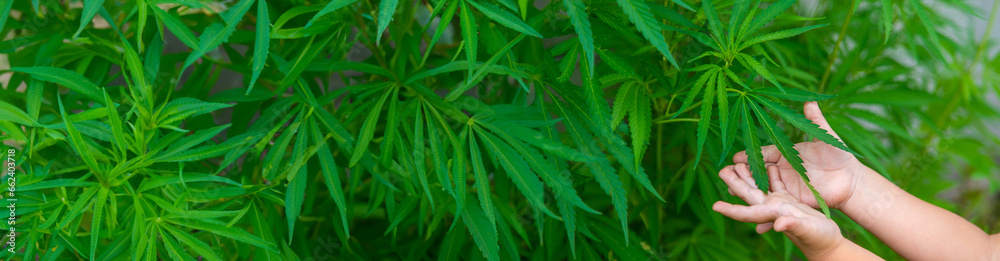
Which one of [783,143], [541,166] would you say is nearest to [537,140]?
[541,166]

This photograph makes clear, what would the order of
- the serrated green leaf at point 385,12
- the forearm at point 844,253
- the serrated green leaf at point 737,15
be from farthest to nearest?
1. the forearm at point 844,253
2. the serrated green leaf at point 737,15
3. the serrated green leaf at point 385,12

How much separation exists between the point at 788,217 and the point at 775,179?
14 centimetres

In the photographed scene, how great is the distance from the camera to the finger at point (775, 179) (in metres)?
0.70

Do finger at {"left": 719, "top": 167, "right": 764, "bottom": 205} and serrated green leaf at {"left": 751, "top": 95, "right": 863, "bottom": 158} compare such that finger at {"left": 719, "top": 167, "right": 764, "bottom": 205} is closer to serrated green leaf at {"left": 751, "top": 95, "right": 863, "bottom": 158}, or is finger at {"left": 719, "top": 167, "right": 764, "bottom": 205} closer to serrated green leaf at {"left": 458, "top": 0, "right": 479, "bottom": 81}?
serrated green leaf at {"left": 751, "top": 95, "right": 863, "bottom": 158}

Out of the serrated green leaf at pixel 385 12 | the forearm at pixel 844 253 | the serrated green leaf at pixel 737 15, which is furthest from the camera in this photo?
the forearm at pixel 844 253

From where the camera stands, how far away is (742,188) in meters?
0.67

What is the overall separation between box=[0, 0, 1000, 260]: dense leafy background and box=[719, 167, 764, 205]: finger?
0.07 feet

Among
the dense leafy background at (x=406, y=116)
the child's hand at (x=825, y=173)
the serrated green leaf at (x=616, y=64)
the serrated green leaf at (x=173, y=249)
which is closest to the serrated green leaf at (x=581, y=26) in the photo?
the dense leafy background at (x=406, y=116)

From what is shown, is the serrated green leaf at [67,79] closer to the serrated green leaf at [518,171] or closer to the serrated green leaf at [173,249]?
the serrated green leaf at [173,249]

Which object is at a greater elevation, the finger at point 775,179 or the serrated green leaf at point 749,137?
the serrated green leaf at point 749,137

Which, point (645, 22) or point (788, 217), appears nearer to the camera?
point (645, 22)

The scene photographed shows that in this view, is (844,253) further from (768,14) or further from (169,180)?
(169,180)

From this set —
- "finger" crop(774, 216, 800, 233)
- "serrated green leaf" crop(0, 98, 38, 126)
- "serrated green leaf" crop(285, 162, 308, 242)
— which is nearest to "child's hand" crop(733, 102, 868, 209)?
"finger" crop(774, 216, 800, 233)

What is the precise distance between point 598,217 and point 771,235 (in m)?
0.32
